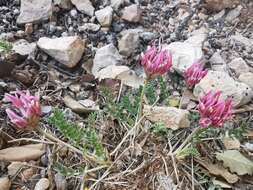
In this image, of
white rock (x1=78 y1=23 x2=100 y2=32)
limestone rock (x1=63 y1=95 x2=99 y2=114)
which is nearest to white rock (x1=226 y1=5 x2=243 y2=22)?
white rock (x1=78 y1=23 x2=100 y2=32)

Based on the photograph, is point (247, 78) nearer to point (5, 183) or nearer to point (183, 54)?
point (183, 54)

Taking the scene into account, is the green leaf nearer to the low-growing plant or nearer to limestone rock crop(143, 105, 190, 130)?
limestone rock crop(143, 105, 190, 130)

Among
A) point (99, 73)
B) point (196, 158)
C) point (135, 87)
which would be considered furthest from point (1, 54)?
point (196, 158)

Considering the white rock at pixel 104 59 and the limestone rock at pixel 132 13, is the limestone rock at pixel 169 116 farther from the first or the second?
the limestone rock at pixel 132 13

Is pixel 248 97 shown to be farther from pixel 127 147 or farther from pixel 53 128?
pixel 53 128

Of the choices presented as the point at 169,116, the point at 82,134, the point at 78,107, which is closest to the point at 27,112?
the point at 82,134
